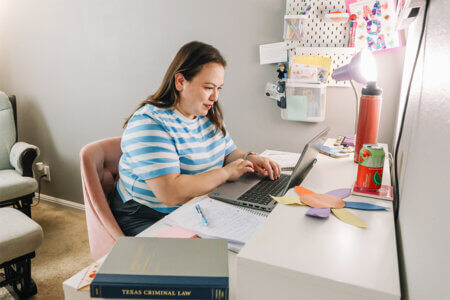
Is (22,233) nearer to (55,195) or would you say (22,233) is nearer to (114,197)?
(114,197)

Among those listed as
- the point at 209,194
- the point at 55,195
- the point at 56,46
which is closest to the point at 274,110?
the point at 209,194

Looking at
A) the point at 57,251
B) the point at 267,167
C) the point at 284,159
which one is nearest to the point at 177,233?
the point at 267,167

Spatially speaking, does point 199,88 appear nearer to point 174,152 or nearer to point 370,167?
point 174,152

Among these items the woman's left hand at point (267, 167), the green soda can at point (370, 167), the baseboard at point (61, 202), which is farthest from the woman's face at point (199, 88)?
the baseboard at point (61, 202)

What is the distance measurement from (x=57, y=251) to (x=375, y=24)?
233 cm

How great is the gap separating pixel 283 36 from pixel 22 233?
1.69 metres

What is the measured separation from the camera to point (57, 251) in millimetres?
2252

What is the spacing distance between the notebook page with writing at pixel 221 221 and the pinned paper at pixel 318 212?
18 centimetres

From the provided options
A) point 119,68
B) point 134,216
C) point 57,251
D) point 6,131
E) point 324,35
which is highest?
point 324,35

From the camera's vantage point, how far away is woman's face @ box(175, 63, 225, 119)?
1340 mm

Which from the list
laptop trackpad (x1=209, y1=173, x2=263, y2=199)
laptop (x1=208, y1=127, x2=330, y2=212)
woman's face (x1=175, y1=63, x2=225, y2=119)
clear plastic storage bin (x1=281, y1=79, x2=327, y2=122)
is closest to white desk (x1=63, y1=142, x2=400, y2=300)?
laptop (x1=208, y1=127, x2=330, y2=212)

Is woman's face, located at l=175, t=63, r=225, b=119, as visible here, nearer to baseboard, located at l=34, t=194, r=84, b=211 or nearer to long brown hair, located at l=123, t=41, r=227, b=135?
long brown hair, located at l=123, t=41, r=227, b=135

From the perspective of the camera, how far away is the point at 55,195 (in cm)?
299

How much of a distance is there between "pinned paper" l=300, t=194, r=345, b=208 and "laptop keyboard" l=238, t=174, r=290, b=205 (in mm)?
218
